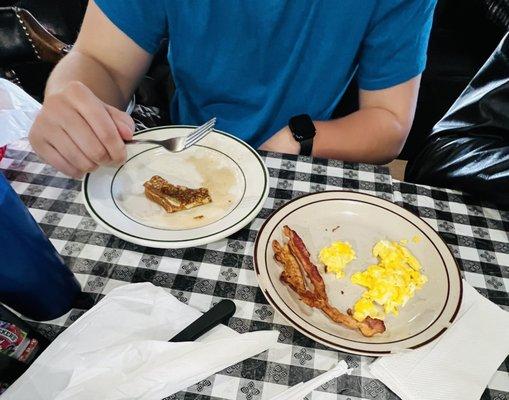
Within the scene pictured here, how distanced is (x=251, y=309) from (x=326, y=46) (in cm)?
81

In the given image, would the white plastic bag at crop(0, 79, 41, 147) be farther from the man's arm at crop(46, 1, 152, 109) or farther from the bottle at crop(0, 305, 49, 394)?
the bottle at crop(0, 305, 49, 394)

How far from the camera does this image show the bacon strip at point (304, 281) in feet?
2.50

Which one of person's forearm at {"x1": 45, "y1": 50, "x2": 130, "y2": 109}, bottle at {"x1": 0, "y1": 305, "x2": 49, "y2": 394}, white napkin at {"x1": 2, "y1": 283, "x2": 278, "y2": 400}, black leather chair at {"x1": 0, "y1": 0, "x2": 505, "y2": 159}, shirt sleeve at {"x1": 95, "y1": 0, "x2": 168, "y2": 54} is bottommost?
black leather chair at {"x1": 0, "y1": 0, "x2": 505, "y2": 159}

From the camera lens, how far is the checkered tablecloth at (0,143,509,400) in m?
0.71

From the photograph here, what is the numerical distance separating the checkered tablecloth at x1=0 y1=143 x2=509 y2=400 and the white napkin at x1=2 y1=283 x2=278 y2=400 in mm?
41

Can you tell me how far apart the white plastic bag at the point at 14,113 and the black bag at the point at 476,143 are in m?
1.09

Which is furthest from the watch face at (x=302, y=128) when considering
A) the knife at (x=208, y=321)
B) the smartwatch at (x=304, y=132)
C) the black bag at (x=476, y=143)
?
the knife at (x=208, y=321)

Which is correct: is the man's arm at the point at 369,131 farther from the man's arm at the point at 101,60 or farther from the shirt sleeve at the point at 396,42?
the man's arm at the point at 101,60

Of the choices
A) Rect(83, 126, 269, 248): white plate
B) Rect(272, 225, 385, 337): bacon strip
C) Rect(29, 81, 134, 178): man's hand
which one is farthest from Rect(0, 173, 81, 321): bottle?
Rect(272, 225, 385, 337): bacon strip

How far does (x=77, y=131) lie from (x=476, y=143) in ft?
3.49

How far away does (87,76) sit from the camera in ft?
3.86

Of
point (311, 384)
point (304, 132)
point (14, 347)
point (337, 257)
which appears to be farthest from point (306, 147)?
point (14, 347)

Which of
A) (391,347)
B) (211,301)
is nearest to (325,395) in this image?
(391,347)

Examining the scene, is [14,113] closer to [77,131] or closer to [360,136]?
[77,131]
